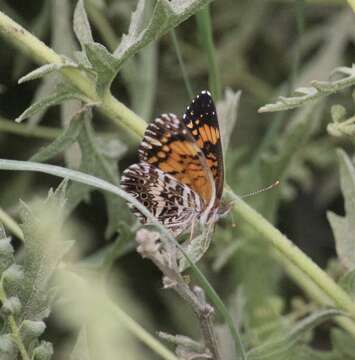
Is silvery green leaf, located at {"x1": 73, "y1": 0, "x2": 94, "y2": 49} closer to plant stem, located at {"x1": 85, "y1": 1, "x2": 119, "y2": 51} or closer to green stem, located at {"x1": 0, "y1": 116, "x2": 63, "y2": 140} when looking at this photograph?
green stem, located at {"x1": 0, "y1": 116, "x2": 63, "y2": 140}

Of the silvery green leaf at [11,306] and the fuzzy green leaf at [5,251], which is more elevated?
the fuzzy green leaf at [5,251]

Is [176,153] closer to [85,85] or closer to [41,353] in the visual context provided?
[85,85]

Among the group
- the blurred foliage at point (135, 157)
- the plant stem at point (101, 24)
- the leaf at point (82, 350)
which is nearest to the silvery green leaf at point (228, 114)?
the blurred foliage at point (135, 157)

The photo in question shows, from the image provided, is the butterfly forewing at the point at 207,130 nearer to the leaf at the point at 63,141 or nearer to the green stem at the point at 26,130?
the leaf at the point at 63,141

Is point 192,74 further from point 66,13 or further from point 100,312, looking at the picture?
point 100,312

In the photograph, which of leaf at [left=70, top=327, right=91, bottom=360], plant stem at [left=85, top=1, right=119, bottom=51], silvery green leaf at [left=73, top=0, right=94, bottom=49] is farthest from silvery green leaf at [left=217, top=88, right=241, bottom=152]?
plant stem at [left=85, top=1, right=119, bottom=51]

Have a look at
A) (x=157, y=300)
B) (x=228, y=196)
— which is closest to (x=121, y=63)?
(x=228, y=196)

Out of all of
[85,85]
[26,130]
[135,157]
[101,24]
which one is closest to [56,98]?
[85,85]
